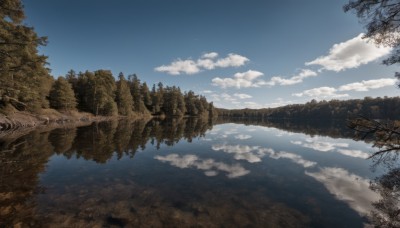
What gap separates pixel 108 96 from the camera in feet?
219

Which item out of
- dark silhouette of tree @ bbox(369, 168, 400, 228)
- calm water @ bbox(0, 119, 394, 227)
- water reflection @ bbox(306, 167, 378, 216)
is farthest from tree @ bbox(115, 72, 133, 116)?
dark silhouette of tree @ bbox(369, 168, 400, 228)

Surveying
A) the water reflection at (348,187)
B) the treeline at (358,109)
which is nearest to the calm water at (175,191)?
the water reflection at (348,187)

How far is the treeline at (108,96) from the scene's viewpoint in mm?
56156

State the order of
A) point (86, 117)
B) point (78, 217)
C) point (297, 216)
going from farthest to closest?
point (86, 117), point (297, 216), point (78, 217)

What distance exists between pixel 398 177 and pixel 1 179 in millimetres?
21652

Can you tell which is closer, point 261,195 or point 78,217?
point 78,217

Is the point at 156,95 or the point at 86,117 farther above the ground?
the point at 156,95

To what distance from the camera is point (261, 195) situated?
9977 millimetres

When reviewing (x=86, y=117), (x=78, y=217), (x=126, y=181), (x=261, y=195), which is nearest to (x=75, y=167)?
(x=126, y=181)

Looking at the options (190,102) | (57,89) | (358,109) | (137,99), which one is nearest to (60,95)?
(57,89)

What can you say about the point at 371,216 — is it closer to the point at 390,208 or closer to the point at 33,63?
the point at 390,208

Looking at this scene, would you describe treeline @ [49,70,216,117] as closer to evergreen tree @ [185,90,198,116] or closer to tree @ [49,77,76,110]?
tree @ [49,77,76,110]

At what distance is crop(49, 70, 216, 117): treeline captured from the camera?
56.2 m

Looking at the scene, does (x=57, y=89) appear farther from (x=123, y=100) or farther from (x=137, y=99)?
(x=137, y=99)
